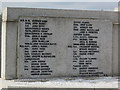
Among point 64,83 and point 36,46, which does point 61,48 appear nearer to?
point 36,46

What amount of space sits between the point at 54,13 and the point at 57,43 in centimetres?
98

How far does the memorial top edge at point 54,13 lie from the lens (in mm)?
9938

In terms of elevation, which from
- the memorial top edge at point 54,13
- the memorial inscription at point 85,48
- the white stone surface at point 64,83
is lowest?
the white stone surface at point 64,83

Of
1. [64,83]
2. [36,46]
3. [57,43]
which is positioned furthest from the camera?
[57,43]

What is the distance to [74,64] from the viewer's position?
10.3 m

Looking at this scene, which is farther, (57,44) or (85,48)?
(85,48)

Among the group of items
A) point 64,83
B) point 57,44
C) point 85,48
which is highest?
point 57,44

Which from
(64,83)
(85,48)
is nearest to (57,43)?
(85,48)

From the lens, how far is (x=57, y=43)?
10211mm

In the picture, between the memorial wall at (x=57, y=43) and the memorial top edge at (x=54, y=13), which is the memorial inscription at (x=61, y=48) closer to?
the memorial wall at (x=57, y=43)

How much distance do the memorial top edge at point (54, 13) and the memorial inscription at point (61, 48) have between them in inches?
6.3

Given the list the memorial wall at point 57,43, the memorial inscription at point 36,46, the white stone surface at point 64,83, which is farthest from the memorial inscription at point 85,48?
the memorial inscription at point 36,46

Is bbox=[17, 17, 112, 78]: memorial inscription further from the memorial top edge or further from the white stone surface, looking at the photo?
the white stone surface

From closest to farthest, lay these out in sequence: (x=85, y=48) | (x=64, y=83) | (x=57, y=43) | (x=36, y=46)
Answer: (x=64, y=83) < (x=36, y=46) < (x=57, y=43) < (x=85, y=48)
